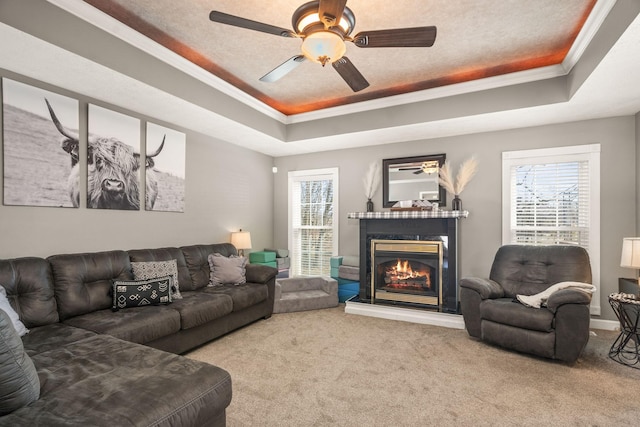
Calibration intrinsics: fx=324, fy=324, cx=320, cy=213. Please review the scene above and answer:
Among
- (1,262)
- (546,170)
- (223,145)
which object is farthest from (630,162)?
(1,262)

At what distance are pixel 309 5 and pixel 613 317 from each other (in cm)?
474

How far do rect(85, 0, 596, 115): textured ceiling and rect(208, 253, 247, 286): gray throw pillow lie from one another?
7.32 ft

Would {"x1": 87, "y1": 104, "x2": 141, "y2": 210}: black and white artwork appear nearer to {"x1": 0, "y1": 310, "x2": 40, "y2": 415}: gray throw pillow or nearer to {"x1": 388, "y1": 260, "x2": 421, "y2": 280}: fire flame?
{"x1": 0, "y1": 310, "x2": 40, "y2": 415}: gray throw pillow

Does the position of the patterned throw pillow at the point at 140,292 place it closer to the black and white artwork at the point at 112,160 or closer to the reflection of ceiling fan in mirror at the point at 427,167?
the black and white artwork at the point at 112,160

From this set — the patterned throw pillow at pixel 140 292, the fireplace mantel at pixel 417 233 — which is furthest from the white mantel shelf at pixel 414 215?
the patterned throw pillow at pixel 140 292

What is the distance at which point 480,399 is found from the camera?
2291 millimetres

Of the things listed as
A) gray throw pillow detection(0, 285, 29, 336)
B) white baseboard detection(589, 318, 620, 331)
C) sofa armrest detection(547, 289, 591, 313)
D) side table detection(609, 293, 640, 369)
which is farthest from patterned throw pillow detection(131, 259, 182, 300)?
white baseboard detection(589, 318, 620, 331)

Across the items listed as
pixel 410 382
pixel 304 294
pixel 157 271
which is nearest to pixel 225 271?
pixel 157 271

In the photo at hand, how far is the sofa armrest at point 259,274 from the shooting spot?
4.12 m

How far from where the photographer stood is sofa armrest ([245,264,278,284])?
4.12 metres

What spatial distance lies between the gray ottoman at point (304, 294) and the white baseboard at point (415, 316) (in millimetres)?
328

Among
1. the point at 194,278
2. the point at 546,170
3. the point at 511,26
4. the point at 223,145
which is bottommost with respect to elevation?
the point at 194,278

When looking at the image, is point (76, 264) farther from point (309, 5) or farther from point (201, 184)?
point (309, 5)

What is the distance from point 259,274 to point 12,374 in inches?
113
